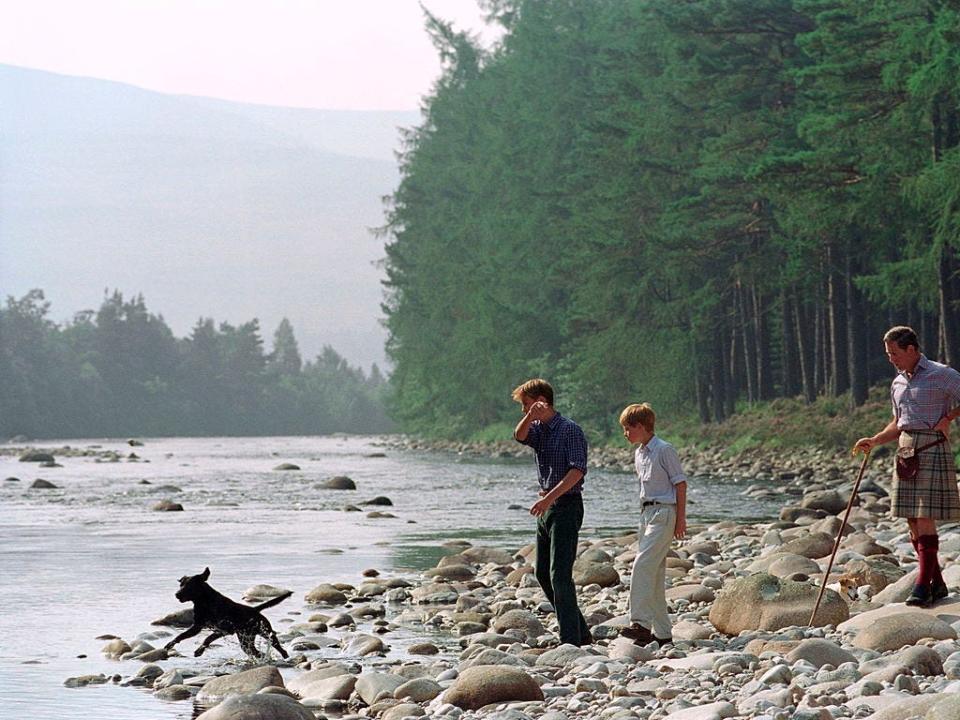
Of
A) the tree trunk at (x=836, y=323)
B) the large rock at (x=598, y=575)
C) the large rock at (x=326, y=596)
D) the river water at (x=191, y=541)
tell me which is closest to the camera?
the river water at (x=191, y=541)

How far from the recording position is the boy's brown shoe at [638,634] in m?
9.23

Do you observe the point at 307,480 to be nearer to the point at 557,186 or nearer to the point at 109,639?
the point at 557,186

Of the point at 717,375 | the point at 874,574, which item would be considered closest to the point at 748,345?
the point at 717,375

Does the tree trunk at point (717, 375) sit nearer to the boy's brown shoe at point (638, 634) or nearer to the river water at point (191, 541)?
the river water at point (191, 541)

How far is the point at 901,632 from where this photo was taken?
27.1 feet

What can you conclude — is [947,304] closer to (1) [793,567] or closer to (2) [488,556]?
(2) [488,556]

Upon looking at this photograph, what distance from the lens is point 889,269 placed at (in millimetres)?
27359

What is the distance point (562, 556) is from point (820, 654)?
1944 millimetres

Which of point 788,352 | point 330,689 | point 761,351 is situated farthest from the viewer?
point 761,351

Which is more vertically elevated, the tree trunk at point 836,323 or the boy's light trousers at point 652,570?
the tree trunk at point 836,323

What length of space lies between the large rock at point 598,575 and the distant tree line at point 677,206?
505 inches

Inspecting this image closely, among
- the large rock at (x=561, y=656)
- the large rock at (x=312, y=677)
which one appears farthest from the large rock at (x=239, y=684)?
the large rock at (x=561, y=656)

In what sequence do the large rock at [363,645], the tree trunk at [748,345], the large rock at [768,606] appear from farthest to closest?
the tree trunk at [748,345] → the large rock at [363,645] → the large rock at [768,606]

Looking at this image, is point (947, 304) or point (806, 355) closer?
point (947, 304)
